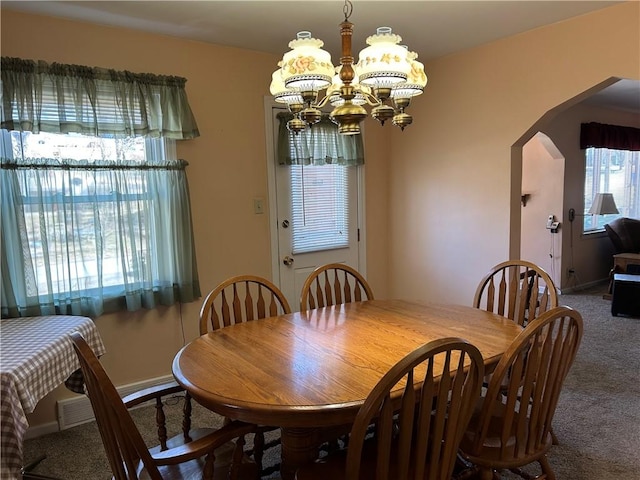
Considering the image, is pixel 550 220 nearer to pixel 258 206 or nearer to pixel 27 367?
pixel 258 206

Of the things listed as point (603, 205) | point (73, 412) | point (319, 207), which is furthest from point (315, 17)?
point (603, 205)

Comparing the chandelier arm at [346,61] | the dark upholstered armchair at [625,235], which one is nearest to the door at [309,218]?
the chandelier arm at [346,61]

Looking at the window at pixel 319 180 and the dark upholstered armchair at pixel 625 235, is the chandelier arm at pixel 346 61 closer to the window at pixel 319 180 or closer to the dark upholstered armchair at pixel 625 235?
the window at pixel 319 180

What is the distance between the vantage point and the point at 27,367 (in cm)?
184

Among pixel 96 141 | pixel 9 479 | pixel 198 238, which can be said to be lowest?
pixel 9 479

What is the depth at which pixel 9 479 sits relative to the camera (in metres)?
1.70

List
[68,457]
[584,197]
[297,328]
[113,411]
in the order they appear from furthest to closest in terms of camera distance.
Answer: [584,197] → [68,457] → [297,328] → [113,411]

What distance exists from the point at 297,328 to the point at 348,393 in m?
0.72

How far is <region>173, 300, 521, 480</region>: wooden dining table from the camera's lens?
1417 mm

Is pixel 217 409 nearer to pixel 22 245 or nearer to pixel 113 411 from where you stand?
pixel 113 411

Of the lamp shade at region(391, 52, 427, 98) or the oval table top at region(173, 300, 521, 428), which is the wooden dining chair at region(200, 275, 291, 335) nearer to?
the oval table top at region(173, 300, 521, 428)

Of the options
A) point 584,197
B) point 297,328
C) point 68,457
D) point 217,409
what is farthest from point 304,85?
point 584,197

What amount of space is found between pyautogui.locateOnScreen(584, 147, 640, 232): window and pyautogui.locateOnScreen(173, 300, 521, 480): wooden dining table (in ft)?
15.4

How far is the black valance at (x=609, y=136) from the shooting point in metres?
5.65
